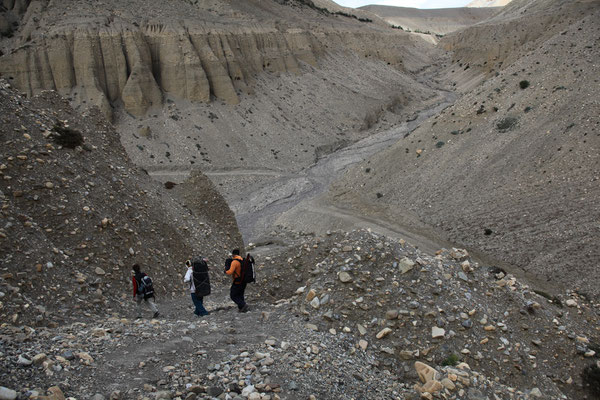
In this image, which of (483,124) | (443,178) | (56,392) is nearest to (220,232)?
(56,392)

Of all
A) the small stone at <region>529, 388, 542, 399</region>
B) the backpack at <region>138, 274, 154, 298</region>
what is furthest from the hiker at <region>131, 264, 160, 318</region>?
the small stone at <region>529, 388, 542, 399</region>

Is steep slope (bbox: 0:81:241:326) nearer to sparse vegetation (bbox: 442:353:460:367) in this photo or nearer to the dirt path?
the dirt path

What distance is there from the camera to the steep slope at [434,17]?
160250mm

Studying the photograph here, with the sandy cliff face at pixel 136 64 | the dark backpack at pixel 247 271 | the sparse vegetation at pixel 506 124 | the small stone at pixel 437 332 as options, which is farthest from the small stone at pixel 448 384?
the sandy cliff face at pixel 136 64

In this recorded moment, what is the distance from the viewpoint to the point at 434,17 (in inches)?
6516

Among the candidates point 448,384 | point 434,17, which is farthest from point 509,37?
point 434,17

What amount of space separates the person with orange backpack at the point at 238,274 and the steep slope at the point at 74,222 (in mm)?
3173

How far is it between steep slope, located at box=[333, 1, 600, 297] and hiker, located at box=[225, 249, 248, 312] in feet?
57.2

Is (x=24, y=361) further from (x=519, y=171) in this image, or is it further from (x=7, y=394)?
(x=519, y=171)

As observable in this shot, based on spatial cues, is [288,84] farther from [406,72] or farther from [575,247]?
[575,247]

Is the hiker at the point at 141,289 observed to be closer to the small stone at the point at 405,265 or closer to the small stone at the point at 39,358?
the small stone at the point at 39,358

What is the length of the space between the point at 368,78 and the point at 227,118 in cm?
2987

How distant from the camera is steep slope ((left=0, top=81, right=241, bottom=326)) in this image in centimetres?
1016

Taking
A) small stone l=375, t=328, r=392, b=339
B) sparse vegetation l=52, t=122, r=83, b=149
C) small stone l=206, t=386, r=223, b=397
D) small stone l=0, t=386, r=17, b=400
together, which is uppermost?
sparse vegetation l=52, t=122, r=83, b=149
